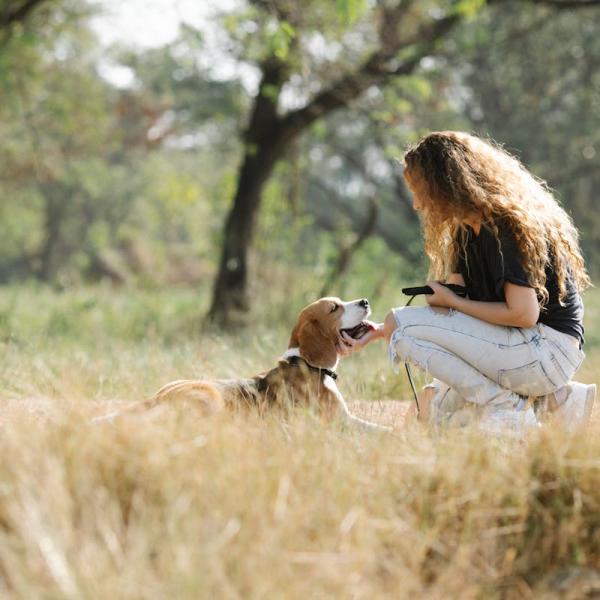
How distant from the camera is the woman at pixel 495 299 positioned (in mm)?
4566

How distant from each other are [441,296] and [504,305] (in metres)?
0.39

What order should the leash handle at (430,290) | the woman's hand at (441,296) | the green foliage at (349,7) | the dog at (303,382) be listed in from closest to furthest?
the dog at (303,382) → the woman's hand at (441,296) → the leash handle at (430,290) → the green foliage at (349,7)

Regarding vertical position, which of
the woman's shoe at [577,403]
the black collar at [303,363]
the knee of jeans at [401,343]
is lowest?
the woman's shoe at [577,403]

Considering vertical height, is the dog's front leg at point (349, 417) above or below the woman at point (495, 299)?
below

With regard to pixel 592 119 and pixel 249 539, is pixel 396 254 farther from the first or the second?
pixel 249 539

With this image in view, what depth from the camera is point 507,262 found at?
14.7 ft

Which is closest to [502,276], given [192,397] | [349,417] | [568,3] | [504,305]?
[504,305]

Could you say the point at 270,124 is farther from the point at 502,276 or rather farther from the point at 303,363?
the point at 502,276

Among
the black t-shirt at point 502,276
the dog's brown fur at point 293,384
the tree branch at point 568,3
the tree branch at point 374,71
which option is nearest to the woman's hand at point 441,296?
the black t-shirt at point 502,276

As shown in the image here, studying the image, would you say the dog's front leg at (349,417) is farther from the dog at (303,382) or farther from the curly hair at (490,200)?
the curly hair at (490,200)

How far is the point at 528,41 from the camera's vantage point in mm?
25453

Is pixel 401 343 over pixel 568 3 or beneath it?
beneath

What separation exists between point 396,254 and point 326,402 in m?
22.2

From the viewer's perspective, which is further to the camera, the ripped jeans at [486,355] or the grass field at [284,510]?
the ripped jeans at [486,355]
